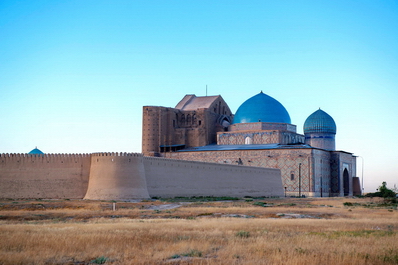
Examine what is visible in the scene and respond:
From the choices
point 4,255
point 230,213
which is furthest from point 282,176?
point 4,255

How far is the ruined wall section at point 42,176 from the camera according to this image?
30.8m

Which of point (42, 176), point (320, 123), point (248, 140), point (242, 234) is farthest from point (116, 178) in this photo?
point (320, 123)

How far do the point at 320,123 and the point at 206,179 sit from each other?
71.0 feet

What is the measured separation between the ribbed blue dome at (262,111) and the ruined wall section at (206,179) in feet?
25.8

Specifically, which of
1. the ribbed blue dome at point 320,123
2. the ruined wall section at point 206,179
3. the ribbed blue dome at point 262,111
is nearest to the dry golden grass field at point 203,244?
the ruined wall section at point 206,179

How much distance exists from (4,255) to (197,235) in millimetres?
4977

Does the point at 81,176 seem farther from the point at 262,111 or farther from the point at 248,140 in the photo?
the point at 262,111

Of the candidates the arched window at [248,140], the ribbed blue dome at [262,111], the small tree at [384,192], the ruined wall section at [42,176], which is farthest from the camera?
the ribbed blue dome at [262,111]

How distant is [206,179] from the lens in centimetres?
3841

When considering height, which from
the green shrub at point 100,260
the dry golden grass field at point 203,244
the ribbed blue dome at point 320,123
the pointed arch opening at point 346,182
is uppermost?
the ribbed blue dome at point 320,123

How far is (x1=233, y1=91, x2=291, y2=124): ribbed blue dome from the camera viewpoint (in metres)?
53.2

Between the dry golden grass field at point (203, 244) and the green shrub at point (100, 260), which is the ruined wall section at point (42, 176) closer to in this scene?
the dry golden grass field at point (203, 244)

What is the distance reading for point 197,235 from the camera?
13.4 meters

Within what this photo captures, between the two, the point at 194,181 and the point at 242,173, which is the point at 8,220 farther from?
the point at 242,173
